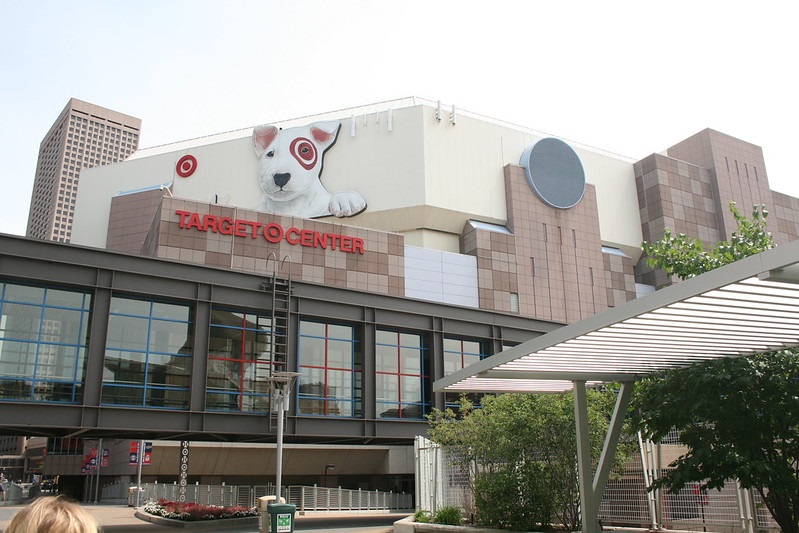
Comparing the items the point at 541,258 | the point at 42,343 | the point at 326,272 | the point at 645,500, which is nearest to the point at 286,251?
the point at 326,272

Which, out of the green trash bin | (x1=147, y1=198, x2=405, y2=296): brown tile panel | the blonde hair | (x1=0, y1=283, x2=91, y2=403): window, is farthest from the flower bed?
the blonde hair

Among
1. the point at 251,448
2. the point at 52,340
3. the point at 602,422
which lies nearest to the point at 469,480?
the point at 602,422

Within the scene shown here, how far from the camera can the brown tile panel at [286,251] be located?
45.9m

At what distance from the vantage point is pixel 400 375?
3662 cm

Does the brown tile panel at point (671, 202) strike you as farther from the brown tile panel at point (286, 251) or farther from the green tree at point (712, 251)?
the green tree at point (712, 251)

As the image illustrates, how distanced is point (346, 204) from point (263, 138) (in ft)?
35.7

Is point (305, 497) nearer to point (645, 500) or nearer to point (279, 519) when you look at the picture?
point (279, 519)

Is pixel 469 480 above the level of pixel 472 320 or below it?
below

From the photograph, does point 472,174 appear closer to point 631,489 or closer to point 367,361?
point 367,361

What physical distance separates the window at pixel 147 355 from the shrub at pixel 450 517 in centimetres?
1426

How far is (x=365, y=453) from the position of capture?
4962 centimetres

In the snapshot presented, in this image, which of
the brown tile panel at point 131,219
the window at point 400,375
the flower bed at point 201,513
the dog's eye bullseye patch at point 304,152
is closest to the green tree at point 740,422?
the flower bed at point 201,513

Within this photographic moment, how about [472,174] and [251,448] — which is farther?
[472,174]

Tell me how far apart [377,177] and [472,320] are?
2701 centimetres
